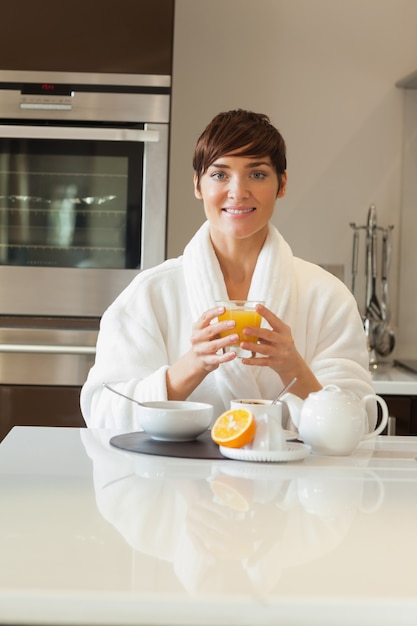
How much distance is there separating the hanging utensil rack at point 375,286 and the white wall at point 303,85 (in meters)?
0.17

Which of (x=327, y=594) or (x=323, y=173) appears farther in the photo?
(x=323, y=173)

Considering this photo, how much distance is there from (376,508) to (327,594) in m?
0.41

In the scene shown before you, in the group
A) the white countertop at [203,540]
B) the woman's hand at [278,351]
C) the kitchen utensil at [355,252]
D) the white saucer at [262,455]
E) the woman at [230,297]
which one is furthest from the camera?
the kitchen utensil at [355,252]

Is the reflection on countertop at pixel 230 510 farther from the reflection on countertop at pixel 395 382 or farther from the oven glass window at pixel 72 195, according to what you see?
the oven glass window at pixel 72 195

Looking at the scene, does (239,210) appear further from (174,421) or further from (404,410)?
(404,410)

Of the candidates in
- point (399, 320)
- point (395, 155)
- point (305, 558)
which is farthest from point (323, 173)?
point (305, 558)

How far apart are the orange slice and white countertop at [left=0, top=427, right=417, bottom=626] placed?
42 mm

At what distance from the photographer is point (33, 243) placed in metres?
3.19

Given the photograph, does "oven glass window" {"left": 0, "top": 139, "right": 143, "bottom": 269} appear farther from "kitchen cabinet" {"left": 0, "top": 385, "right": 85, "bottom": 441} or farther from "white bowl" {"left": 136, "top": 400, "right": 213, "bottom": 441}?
"white bowl" {"left": 136, "top": 400, "right": 213, "bottom": 441}

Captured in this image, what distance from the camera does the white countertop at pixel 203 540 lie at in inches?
36.7

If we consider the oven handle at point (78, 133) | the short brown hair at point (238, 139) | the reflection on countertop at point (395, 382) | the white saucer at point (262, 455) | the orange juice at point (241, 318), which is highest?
the oven handle at point (78, 133)

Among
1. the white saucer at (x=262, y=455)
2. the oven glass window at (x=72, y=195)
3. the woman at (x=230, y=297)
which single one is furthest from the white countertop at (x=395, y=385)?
the white saucer at (x=262, y=455)

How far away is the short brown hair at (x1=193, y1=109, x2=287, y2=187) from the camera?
86.0 inches

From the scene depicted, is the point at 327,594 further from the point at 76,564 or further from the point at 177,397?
the point at 177,397
